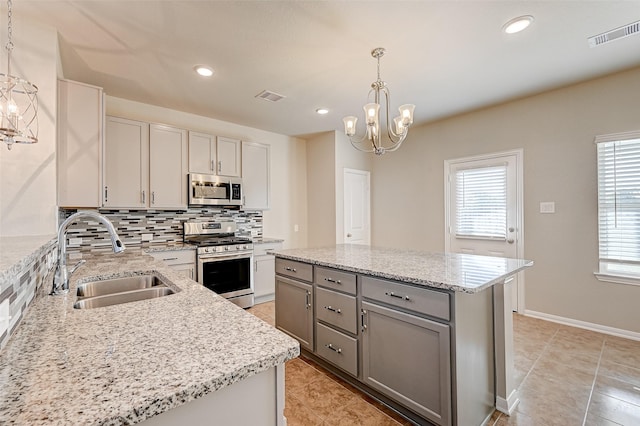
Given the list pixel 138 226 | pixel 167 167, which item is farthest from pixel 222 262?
pixel 167 167

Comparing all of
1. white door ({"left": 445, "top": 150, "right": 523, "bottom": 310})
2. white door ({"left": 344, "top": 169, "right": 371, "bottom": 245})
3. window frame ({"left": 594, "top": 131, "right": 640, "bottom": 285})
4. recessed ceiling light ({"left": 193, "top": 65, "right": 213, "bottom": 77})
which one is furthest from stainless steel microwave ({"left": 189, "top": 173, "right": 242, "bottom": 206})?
window frame ({"left": 594, "top": 131, "right": 640, "bottom": 285})

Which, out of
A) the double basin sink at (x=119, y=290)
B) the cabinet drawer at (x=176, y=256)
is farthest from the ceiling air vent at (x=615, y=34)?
the cabinet drawer at (x=176, y=256)

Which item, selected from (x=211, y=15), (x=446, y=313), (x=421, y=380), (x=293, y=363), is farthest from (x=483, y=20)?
(x=293, y=363)

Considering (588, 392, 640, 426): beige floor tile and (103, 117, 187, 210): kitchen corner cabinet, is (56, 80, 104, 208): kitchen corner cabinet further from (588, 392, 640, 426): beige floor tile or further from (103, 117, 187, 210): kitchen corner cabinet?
(588, 392, 640, 426): beige floor tile

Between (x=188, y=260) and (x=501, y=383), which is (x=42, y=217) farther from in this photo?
(x=501, y=383)

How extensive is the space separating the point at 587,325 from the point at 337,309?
9.74 feet

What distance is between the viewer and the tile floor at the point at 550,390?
5.88ft

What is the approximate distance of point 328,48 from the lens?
95.5 inches

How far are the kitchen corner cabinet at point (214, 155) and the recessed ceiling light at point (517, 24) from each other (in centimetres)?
326

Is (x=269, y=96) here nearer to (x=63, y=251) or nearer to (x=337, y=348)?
(x=63, y=251)

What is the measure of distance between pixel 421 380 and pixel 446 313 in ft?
1.49

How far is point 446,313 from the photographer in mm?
1525

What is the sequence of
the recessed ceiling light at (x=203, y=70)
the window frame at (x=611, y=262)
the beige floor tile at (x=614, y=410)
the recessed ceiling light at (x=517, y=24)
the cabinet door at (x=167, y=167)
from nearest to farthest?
the beige floor tile at (x=614, y=410)
the recessed ceiling light at (x=517, y=24)
the recessed ceiling light at (x=203, y=70)
the window frame at (x=611, y=262)
the cabinet door at (x=167, y=167)

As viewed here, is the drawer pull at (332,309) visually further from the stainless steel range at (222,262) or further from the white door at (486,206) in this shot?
the white door at (486,206)
